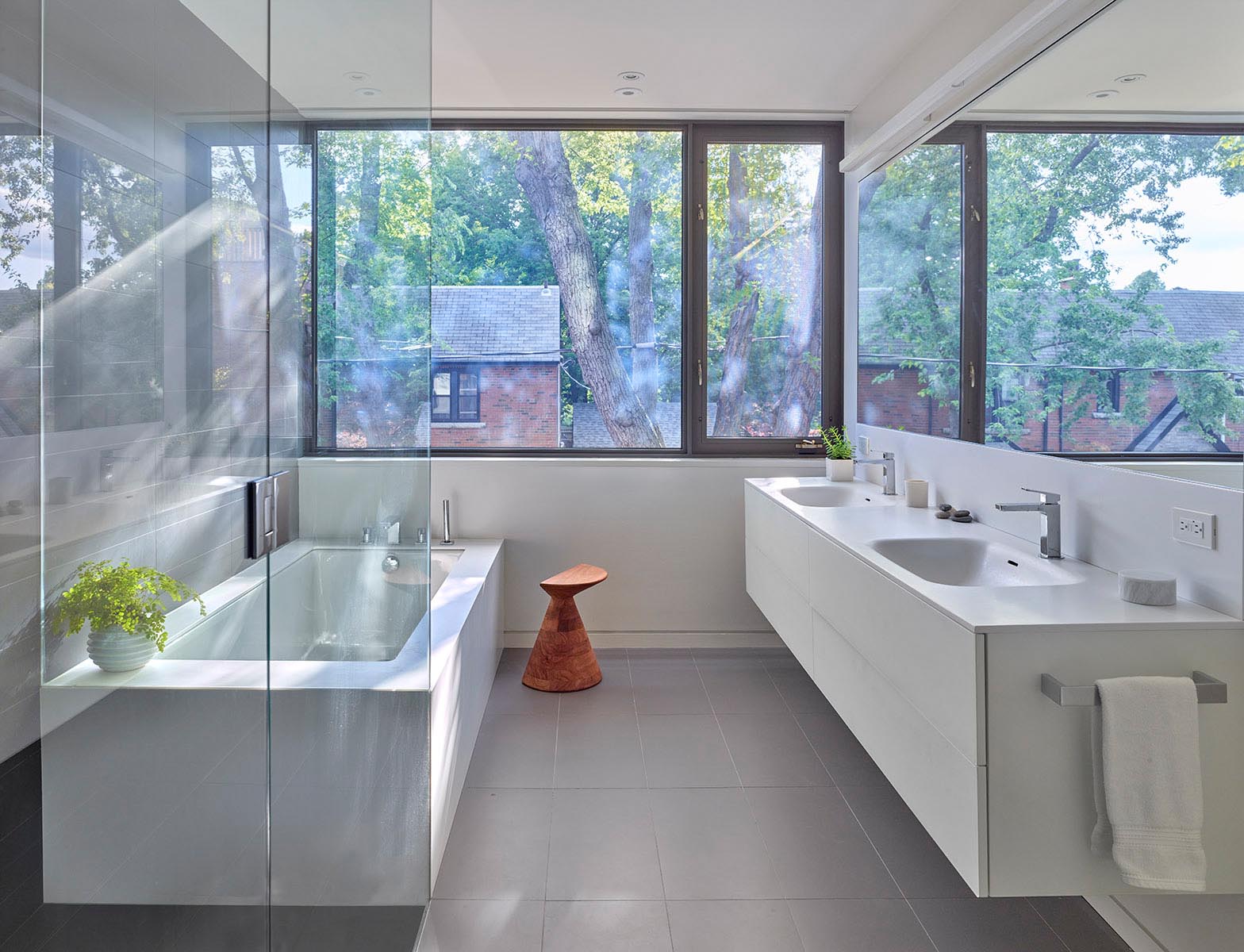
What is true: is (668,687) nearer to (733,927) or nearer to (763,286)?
(733,927)

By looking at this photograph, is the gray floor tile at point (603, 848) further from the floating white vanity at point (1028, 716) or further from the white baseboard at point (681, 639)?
the white baseboard at point (681, 639)

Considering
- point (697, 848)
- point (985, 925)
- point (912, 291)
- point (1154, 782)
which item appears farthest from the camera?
point (912, 291)

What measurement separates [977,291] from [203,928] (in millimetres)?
2816

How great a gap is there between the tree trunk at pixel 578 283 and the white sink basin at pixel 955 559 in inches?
84.6

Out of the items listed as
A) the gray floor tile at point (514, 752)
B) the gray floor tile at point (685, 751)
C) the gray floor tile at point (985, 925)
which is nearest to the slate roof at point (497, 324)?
the gray floor tile at point (514, 752)

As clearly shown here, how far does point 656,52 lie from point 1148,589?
276 cm

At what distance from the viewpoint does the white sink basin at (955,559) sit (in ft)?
8.49

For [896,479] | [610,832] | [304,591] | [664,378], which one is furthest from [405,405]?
[664,378]

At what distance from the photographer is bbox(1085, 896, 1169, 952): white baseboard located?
2123mm

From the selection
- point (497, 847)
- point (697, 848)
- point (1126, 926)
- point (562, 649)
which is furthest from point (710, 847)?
point (562, 649)

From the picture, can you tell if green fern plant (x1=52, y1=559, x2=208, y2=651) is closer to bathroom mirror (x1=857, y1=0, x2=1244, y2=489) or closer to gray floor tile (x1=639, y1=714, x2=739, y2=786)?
bathroom mirror (x1=857, y1=0, x2=1244, y2=489)

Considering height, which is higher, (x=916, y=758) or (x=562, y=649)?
(x=916, y=758)

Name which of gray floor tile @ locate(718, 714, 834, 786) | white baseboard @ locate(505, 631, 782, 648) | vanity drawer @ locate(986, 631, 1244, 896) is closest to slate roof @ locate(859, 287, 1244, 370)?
vanity drawer @ locate(986, 631, 1244, 896)

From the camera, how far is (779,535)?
3.66m
